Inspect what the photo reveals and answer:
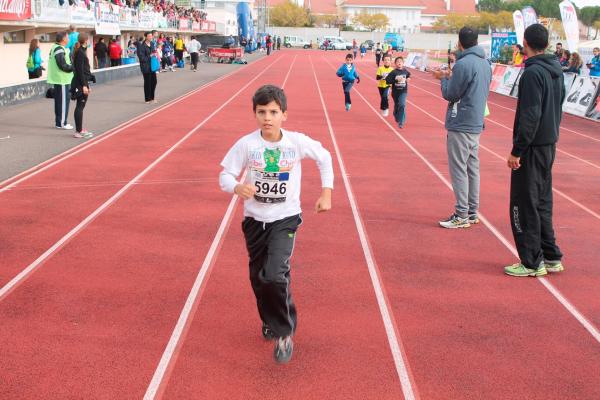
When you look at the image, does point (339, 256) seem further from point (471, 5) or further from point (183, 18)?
point (471, 5)

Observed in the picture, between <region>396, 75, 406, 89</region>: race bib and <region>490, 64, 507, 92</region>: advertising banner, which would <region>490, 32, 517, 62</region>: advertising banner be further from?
<region>396, 75, 406, 89</region>: race bib

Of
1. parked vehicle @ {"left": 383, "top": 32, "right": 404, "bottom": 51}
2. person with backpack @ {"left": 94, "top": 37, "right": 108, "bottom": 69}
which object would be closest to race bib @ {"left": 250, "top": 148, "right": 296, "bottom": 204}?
person with backpack @ {"left": 94, "top": 37, "right": 108, "bottom": 69}

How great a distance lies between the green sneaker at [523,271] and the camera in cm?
646

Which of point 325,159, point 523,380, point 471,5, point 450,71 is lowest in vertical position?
point 523,380

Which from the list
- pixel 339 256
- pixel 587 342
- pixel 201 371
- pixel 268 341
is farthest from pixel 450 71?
pixel 201 371

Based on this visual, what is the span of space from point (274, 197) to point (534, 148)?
281 centimetres

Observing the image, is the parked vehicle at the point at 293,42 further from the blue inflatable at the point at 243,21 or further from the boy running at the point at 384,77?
the boy running at the point at 384,77

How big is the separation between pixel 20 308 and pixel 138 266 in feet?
4.15

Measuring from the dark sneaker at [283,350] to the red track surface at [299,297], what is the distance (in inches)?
2.2

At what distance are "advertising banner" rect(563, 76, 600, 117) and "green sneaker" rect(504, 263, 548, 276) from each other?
52.3 feet

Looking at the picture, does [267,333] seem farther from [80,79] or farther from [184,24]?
[184,24]

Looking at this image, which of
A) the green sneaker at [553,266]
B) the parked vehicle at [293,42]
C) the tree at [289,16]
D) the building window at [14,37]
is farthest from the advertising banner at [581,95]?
the tree at [289,16]

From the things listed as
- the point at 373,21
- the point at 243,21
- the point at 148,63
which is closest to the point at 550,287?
the point at 148,63

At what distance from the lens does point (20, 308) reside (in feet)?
18.0
